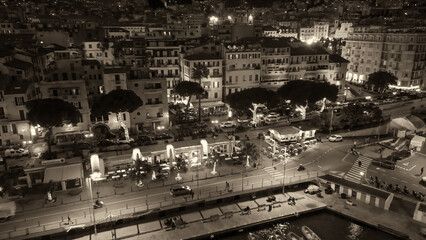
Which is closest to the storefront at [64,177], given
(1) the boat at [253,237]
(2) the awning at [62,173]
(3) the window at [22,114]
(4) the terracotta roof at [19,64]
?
(2) the awning at [62,173]

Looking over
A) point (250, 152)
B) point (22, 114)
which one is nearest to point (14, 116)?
point (22, 114)

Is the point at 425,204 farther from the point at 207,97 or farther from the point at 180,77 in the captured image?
the point at 180,77

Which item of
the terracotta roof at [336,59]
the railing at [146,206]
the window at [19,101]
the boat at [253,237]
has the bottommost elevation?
the boat at [253,237]

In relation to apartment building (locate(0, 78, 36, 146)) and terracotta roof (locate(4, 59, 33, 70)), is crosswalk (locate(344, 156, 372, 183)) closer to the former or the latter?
apartment building (locate(0, 78, 36, 146))

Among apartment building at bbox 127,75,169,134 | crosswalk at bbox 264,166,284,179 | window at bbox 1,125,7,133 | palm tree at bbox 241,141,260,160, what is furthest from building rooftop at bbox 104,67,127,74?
crosswalk at bbox 264,166,284,179

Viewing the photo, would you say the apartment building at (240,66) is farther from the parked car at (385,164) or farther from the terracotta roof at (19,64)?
the terracotta roof at (19,64)

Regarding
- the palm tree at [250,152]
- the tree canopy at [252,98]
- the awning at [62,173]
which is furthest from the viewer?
the tree canopy at [252,98]
